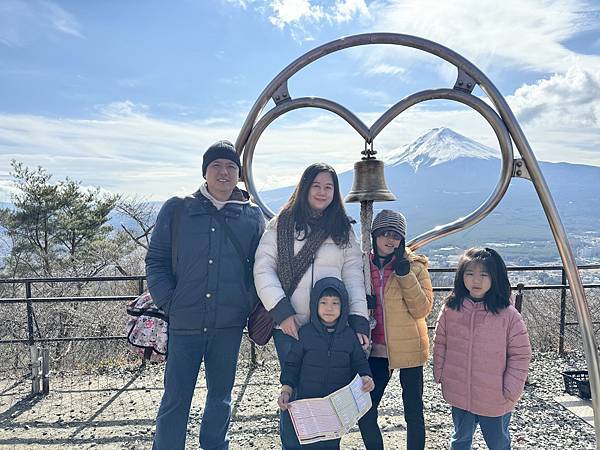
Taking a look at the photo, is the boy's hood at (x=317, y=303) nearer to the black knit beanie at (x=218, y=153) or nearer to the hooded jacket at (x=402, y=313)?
the hooded jacket at (x=402, y=313)

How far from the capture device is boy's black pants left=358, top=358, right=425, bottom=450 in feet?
8.94

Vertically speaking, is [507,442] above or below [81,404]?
above

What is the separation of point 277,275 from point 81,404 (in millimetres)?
2992

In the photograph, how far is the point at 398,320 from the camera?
2744 mm

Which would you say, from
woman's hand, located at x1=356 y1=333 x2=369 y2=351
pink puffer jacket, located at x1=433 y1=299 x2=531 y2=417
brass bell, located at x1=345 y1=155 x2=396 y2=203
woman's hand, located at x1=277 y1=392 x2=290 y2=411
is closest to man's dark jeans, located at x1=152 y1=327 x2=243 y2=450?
woman's hand, located at x1=277 y1=392 x2=290 y2=411

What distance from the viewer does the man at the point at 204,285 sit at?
2.63 meters

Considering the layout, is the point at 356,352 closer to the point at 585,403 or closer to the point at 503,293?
the point at 503,293

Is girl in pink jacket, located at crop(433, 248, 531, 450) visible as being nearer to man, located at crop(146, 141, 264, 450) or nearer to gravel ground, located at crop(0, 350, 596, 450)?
gravel ground, located at crop(0, 350, 596, 450)

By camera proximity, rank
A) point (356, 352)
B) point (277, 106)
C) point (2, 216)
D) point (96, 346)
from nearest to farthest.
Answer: point (356, 352)
point (277, 106)
point (96, 346)
point (2, 216)

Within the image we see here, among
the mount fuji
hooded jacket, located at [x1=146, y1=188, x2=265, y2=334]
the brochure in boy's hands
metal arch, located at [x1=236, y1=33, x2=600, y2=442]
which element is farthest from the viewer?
the mount fuji

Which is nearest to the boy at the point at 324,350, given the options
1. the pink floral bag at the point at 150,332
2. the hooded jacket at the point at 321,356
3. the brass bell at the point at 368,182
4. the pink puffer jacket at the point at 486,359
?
the hooded jacket at the point at 321,356

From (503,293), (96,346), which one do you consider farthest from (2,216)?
(503,293)

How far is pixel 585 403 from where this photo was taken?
4332mm

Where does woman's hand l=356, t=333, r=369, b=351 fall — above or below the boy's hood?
below
